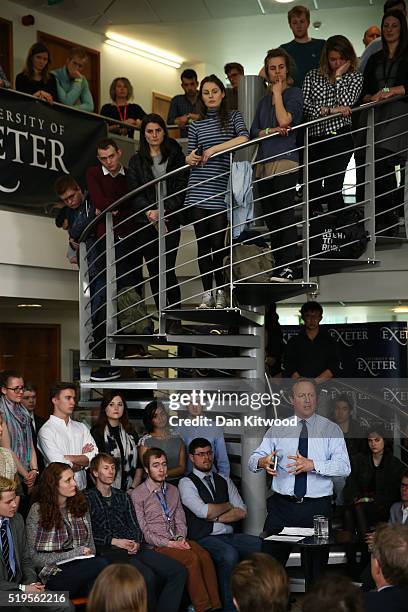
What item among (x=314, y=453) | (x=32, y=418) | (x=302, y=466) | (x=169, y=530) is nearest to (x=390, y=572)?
(x=302, y=466)

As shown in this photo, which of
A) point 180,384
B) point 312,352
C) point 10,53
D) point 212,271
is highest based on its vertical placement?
point 10,53

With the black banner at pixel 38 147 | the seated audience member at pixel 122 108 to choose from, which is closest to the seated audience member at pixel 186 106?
the seated audience member at pixel 122 108

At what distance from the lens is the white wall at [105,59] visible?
9.81m

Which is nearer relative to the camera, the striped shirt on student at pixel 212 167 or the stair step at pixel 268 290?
the stair step at pixel 268 290

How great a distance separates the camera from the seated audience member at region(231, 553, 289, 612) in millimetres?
3039

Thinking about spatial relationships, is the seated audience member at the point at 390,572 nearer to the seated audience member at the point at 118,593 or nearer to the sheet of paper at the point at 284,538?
the seated audience member at the point at 118,593

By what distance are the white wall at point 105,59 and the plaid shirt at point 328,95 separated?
4.29 meters

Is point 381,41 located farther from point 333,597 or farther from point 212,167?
point 333,597

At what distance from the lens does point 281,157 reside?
20.3 ft

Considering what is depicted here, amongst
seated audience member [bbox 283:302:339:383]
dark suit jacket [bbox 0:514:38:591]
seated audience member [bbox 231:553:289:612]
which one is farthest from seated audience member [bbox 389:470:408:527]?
seated audience member [bbox 231:553:289:612]

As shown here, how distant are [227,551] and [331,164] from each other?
264cm

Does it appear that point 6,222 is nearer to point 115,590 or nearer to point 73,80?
point 73,80

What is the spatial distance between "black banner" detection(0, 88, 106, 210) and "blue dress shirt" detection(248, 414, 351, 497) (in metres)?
2.78

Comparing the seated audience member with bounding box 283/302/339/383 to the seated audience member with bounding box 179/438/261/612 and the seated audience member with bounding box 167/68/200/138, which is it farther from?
the seated audience member with bounding box 167/68/200/138
